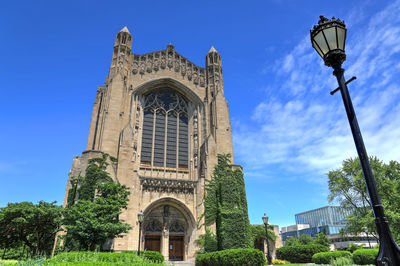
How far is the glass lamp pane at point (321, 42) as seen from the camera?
4.16 m

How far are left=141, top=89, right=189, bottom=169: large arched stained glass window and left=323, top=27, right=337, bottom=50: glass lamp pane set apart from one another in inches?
974

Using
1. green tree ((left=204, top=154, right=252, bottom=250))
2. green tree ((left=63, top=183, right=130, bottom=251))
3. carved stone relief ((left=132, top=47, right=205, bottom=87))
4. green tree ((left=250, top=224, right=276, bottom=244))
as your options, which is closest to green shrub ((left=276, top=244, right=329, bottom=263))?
green tree ((left=250, top=224, right=276, bottom=244))

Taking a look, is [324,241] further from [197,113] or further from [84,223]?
[84,223]

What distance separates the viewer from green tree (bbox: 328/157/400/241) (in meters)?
24.5

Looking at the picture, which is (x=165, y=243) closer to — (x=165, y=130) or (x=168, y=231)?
(x=168, y=231)

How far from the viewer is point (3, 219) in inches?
851

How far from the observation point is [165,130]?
29.8 m

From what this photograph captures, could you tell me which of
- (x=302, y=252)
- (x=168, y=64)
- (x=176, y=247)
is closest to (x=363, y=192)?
(x=302, y=252)

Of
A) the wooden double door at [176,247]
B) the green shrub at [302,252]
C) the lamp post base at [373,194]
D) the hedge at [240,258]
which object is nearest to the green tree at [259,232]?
the green shrub at [302,252]

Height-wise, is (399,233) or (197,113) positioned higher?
(197,113)

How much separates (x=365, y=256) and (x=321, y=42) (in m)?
22.8

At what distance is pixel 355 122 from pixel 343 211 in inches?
1250

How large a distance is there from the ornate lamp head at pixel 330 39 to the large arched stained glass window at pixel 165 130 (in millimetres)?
24639

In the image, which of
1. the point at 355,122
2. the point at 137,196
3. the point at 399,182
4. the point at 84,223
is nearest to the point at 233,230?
the point at 137,196
